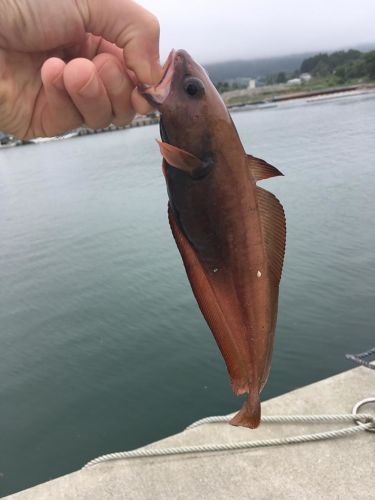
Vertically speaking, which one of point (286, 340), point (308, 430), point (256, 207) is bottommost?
point (286, 340)

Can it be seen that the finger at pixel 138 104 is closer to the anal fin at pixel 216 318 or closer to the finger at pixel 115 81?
the finger at pixel 115 81

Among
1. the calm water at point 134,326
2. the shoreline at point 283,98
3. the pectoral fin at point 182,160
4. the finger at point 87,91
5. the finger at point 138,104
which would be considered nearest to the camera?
the pectoral fin at point 182,160

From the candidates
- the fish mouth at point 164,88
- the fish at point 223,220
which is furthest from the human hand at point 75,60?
the fish at point 223,220

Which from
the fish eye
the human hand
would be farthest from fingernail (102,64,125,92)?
the fish eye

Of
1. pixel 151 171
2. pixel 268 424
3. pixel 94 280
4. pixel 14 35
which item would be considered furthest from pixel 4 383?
pixel 151 171

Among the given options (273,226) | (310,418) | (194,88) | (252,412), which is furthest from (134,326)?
(194,88)

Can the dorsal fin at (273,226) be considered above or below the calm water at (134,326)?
above

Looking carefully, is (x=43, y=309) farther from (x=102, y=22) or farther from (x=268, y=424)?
(x=102, y=22)
